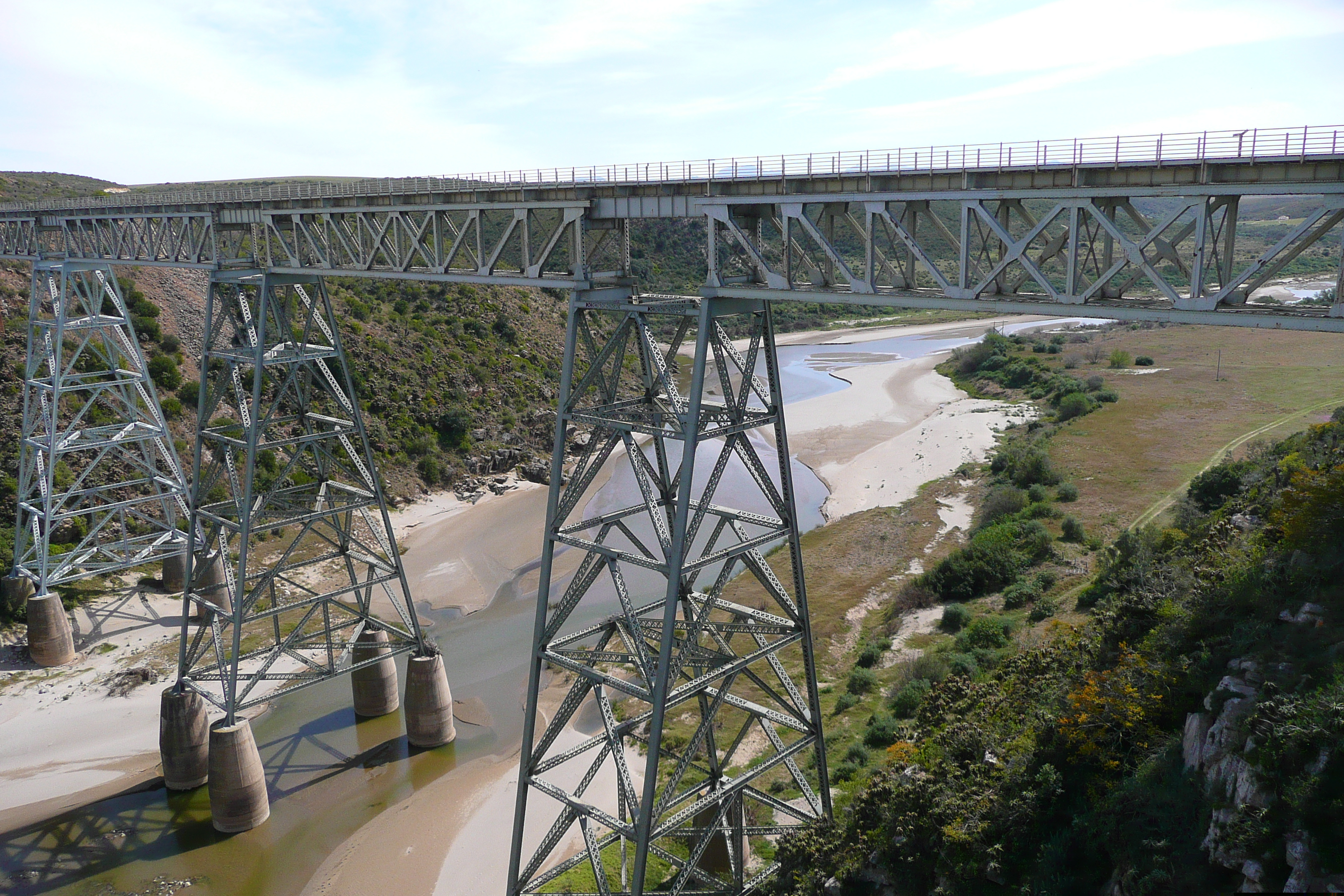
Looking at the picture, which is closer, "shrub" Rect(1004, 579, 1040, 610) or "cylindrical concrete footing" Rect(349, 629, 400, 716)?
"cylindrical concrete footing" Rect(349, 629, 400, 716)

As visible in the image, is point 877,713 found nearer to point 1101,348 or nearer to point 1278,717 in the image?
point 1278,717

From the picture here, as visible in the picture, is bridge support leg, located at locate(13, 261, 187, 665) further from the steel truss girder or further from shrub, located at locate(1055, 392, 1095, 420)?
shrub, located at locate(1055, 392, 1095, 420)

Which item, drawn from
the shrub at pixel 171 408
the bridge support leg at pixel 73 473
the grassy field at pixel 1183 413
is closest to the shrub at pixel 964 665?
the grassy field at pixel 1183 413

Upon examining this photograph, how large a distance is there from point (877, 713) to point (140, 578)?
2391cm

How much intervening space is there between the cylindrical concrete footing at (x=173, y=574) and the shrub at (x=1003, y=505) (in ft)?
88.3

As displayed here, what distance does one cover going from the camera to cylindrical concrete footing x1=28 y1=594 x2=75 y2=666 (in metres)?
24.7

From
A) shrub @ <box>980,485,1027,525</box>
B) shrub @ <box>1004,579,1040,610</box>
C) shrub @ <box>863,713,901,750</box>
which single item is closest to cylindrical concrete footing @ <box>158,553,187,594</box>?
shrub @ <box>863,713,901,750</box>

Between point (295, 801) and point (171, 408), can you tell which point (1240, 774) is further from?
point (171, 408)

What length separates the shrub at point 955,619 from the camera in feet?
76.4

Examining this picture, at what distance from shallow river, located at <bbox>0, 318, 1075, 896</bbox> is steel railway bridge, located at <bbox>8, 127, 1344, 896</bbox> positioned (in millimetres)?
661

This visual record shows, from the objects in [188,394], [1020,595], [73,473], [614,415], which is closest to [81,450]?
[73,473]

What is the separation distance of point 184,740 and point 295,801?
2.77 metres

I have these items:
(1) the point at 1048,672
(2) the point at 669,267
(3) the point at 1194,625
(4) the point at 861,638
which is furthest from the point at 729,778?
(2) the point at 669,267

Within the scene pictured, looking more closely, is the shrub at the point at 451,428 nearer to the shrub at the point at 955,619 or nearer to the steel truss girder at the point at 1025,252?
the shrub at the point at 955,619
